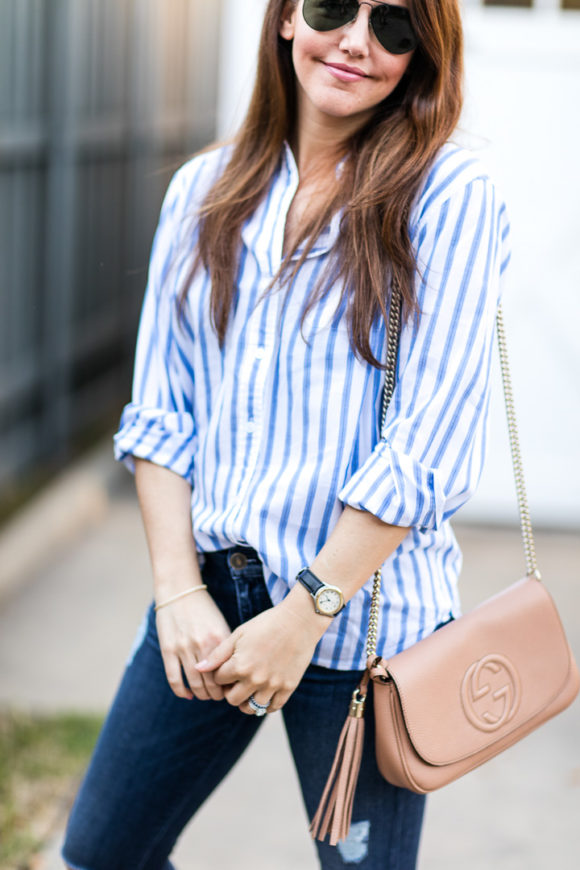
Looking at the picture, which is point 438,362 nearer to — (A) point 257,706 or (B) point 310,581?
(B) point 310,581

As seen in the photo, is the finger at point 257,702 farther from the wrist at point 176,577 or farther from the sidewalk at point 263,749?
the sidewalk at point 263,749

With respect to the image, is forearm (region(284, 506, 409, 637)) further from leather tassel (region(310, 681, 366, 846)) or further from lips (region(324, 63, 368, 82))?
lips (region(324, 63, 368, 82))

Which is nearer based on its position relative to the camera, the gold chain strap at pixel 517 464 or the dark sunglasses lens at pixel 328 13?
the dark sunglasses lens at pixel 328 13

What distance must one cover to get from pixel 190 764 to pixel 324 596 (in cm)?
43

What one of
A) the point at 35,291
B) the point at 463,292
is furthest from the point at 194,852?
the point at 35,291

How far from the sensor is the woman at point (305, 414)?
137 centimetres

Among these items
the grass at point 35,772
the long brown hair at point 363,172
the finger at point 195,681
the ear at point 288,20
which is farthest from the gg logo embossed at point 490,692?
the grass at point 35,772

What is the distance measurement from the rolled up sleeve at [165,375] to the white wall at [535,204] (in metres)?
3.05

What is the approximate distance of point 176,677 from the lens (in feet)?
4.92

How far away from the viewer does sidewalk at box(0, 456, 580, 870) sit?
2639mm

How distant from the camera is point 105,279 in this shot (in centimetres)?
659

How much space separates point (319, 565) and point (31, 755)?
1825 mm

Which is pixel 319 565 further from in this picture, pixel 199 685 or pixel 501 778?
pixel 501 778

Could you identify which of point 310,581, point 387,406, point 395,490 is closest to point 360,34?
point 387,406
